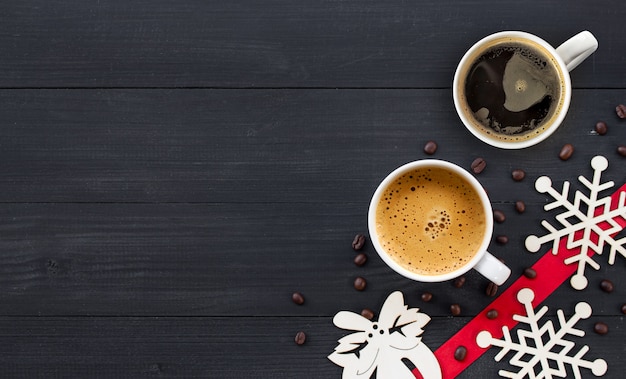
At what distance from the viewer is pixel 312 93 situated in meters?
1.26

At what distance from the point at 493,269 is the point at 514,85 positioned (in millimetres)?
308

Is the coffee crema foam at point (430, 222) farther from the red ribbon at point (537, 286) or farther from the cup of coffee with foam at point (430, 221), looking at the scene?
the red ribbon at point (537, 286)

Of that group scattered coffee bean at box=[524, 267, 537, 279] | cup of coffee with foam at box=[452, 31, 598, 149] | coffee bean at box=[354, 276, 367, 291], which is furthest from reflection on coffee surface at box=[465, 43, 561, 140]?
coffee bean at box=[354, 276, 367, 291]

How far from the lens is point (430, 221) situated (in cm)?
120

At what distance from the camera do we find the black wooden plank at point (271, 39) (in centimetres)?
125

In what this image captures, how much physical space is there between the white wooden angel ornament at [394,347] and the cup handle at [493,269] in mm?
175

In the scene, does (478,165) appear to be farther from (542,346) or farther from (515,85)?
(542,346)

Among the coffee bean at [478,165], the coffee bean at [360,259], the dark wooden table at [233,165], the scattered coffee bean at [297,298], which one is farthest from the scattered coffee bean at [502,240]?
the scattered coffee bean at [297,298]

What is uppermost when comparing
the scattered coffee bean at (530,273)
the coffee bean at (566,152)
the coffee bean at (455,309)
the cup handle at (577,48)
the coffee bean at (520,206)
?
the cup handle at (577,48)

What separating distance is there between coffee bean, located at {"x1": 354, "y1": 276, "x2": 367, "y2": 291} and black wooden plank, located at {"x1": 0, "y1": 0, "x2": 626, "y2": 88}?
1.07ft

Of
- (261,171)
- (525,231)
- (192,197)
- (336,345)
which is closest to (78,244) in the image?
(192,197)

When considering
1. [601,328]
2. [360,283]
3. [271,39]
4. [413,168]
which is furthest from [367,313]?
[271,39]

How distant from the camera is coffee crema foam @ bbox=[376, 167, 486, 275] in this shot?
1.18m

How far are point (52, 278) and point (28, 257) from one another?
0.05m
